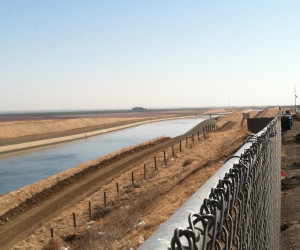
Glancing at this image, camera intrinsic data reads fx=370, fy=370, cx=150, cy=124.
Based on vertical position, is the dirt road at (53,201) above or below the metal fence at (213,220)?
below

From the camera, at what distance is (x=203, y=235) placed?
4.97 ft

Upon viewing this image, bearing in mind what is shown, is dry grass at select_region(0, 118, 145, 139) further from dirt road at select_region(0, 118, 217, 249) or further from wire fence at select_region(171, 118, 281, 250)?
wire fence at select_region(171, 118, 281, 250)

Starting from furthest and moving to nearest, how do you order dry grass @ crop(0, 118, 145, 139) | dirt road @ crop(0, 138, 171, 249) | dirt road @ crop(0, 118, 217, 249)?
dry grass @ crop(0, 118, 145, 139) → dirt road @ crop(0, 118, 217, 249) → dirt road @ crop(0, 138, 171, 249)

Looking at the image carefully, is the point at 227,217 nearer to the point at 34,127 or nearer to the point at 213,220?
the point at 213,220

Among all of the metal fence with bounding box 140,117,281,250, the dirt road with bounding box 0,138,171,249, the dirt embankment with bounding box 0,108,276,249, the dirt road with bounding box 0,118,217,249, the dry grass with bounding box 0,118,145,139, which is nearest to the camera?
the metal fence with bounding box 140,117,281,250

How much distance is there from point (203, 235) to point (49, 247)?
61.7 ft

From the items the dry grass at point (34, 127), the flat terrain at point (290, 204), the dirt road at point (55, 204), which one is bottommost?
the dirt road at point (55, 204)

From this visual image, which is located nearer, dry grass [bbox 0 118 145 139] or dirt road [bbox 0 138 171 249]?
dirt road [bbox 0 138 171 249]

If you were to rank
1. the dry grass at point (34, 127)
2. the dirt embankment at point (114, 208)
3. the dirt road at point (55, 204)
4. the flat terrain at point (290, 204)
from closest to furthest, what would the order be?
the flat terrain at point (290, 204)
the dirt embankment at point (114, 208)
the dirt road at point (55, 204)
the dry grass at point (34, 127)

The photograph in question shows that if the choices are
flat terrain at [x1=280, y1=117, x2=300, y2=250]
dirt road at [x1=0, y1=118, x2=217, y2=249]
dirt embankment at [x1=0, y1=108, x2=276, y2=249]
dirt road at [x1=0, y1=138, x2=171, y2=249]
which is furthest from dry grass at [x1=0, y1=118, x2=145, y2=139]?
flat terrain at [x1=280, y1=117, x2=300, y2=250]

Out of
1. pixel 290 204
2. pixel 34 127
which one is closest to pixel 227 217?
pixel 290 204

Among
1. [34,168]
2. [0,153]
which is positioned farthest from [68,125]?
[34,168]

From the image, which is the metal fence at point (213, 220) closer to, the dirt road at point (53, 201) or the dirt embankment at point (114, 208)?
the dirt embankment at point (114, 208)

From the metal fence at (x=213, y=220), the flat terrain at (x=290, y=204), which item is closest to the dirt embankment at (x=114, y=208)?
the flat terrain at (x=290, y=204)
